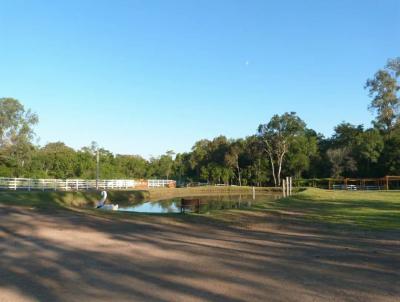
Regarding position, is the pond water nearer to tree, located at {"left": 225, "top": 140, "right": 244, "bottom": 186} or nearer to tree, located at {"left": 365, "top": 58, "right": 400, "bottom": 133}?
tree, located at {"left": 365, "top": 58, "right": 400, "bottom": 133}

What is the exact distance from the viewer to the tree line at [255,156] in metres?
63.5

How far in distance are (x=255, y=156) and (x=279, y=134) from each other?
5.99 metres

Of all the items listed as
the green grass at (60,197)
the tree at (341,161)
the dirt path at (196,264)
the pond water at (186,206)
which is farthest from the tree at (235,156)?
the dirt path at (196,264)

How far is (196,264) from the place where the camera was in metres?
7.68

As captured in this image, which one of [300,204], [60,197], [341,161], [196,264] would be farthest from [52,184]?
[341,161]

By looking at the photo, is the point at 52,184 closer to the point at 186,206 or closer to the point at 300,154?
the point at 186,206

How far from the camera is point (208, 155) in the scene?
90.2 metres

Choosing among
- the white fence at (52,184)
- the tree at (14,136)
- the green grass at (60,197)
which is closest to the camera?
the green grass at (60,197)

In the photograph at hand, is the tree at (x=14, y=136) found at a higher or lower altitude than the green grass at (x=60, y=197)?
higher

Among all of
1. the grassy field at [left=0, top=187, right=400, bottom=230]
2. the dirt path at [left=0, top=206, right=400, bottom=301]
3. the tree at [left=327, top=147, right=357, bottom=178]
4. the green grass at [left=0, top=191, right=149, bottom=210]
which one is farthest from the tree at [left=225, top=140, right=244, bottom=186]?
the dirt path at [left=0, top=206, right=400, bottom=301]

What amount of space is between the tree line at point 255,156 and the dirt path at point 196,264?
38.4 meters

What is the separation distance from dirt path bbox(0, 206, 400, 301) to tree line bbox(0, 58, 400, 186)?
38.4m

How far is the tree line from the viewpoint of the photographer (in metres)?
63.5

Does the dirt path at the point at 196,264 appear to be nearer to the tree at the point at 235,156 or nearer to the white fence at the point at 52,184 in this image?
the white fence at the point at 52,184
